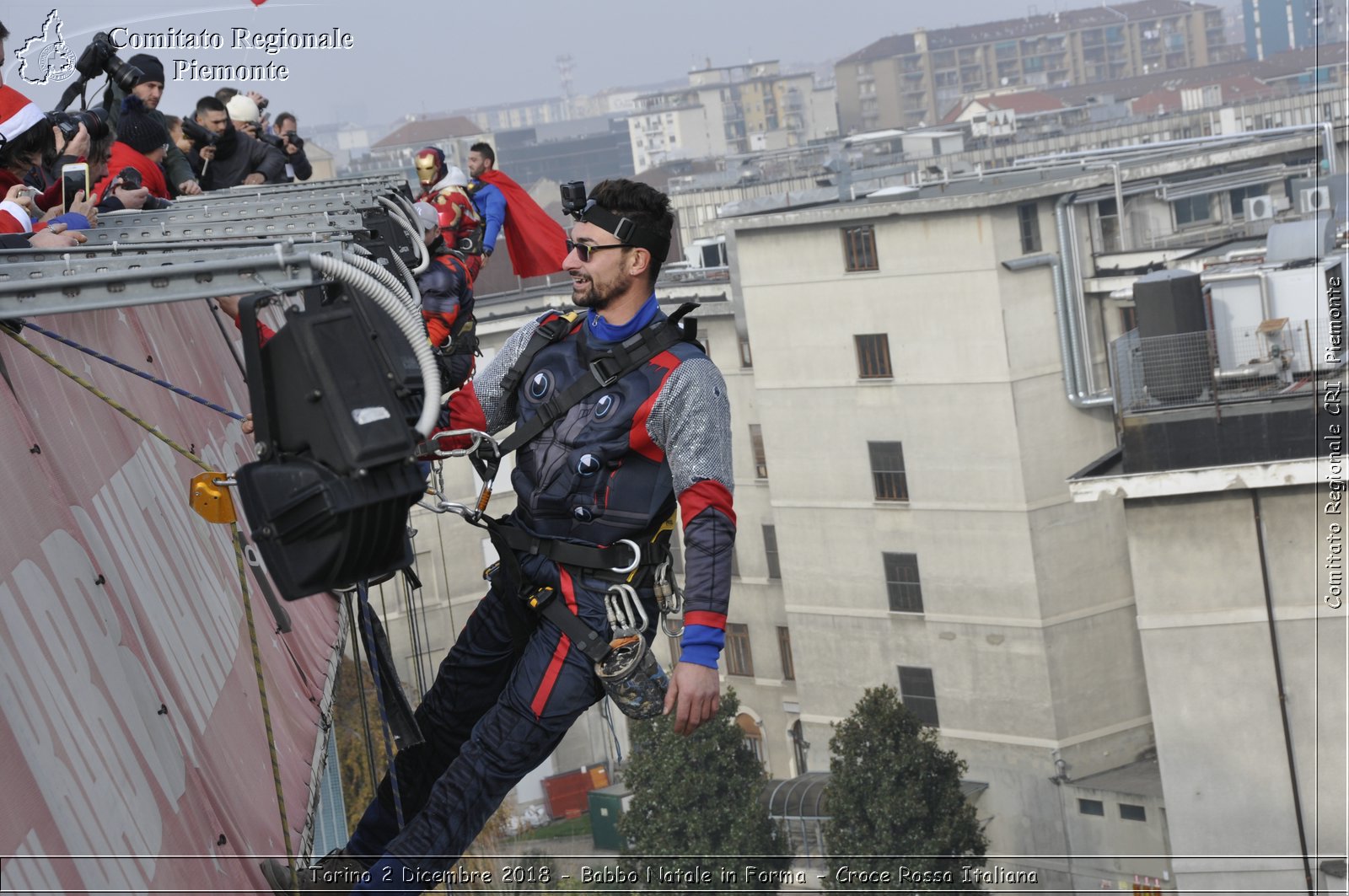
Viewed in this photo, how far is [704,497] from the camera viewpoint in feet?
18.1

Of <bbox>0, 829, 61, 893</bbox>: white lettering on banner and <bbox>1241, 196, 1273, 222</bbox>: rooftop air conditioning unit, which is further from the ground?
<bbox>0, 829, 61, 893</bbox>: white lettering on banner

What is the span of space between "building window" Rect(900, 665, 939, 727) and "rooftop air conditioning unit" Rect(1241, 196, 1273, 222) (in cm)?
1754

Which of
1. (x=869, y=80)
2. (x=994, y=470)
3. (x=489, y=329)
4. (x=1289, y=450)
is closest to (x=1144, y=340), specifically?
(x=1289, y=450)

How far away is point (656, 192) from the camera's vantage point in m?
5.96

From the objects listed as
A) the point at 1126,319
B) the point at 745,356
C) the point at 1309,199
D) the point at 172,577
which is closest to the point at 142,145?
the point at 172,577

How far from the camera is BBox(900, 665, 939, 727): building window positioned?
127 ft

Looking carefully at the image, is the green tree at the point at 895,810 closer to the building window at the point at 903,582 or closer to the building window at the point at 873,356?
the building window at the point at 903,582

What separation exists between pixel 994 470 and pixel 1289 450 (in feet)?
50.3

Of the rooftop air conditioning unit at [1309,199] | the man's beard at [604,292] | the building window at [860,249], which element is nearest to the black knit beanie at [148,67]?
the man's beard at [604,292]

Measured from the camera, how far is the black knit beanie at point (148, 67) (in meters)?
10.0

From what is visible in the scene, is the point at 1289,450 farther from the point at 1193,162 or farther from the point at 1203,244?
the point at 1193,162

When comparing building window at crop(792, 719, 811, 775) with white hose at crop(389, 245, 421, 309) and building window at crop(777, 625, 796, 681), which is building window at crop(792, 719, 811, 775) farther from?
white hose at crop(389, 245, 421, 309)

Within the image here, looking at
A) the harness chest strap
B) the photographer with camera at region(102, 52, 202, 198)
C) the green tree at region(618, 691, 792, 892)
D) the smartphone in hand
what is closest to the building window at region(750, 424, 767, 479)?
the green tree at region(618, 691, 792, 892)

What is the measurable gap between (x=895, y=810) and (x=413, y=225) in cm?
2333
